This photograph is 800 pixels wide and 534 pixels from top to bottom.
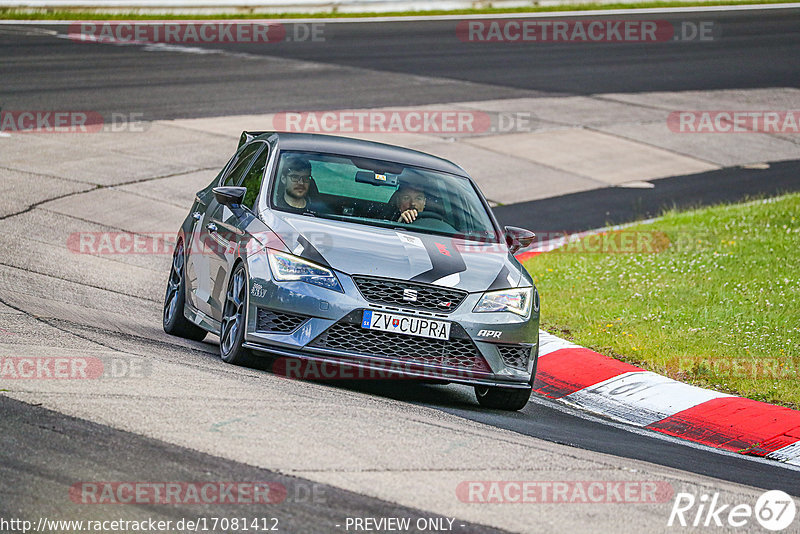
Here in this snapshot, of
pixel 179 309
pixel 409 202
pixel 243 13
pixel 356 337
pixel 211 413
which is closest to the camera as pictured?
pixel 211 413

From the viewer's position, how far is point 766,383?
9.25 metres

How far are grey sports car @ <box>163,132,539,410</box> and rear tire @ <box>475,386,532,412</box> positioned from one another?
0.04ft

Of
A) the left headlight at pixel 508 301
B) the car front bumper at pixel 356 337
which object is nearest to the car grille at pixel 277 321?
the car front bumper at pixel 356 337

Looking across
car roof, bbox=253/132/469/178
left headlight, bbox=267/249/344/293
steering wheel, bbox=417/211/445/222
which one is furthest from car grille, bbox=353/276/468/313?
car roof, bbox=253/132/469/178

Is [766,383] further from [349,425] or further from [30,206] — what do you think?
[30,206]

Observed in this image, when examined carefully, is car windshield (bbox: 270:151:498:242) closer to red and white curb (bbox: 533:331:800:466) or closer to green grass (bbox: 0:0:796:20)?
red and white curb (bbox: 533:331:800:466)

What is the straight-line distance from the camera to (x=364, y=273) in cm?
761

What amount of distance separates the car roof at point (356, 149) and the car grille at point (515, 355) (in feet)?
6.34

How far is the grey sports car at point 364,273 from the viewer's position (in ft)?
24.9

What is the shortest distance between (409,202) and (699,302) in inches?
152

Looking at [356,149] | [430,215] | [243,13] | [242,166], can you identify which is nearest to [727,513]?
[430,215]

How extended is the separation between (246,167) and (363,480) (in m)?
4.45

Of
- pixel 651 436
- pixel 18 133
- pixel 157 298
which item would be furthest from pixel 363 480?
pixel 18 133

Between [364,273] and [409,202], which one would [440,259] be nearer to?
[364,273]
